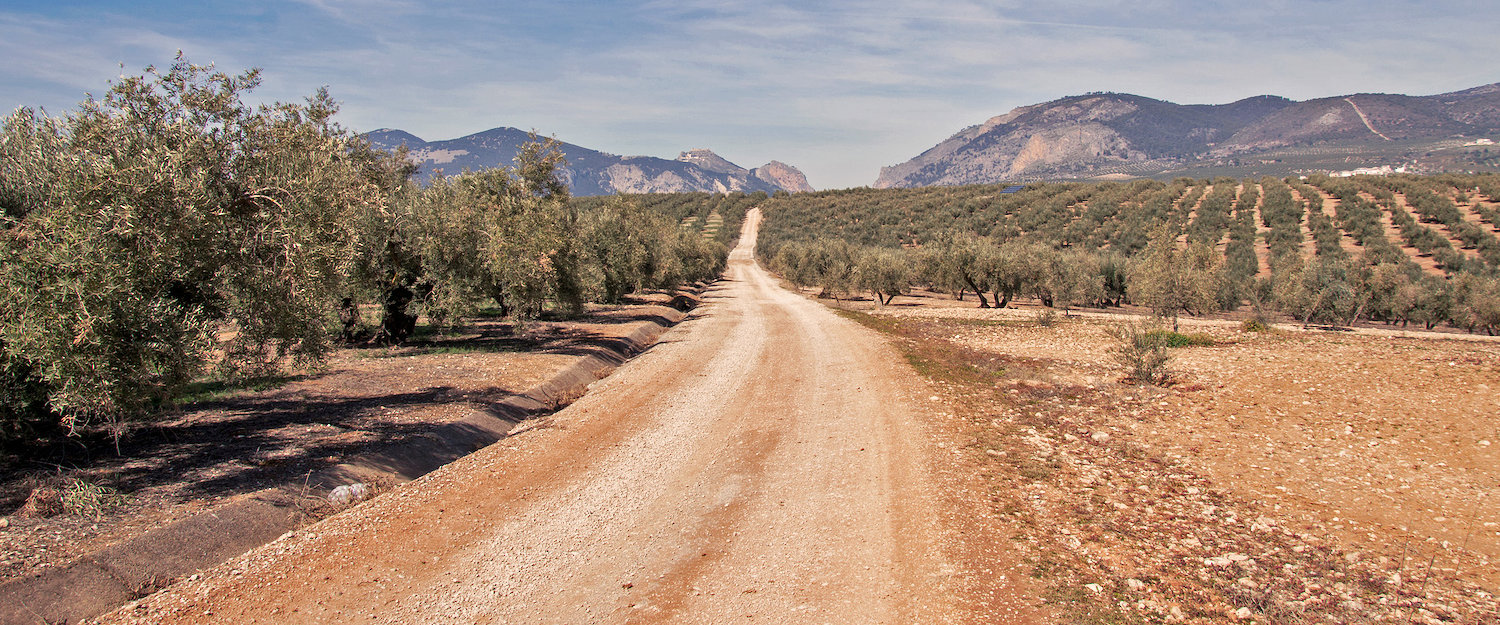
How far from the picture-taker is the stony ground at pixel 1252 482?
5297 mm

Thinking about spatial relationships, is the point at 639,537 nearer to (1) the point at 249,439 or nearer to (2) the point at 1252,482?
(1) the point at 249,439

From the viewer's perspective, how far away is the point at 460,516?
7234 millimetres

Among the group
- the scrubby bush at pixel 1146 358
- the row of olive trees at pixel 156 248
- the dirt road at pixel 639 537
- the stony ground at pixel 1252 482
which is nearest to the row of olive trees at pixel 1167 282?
the stony ground at pixel 1252 482

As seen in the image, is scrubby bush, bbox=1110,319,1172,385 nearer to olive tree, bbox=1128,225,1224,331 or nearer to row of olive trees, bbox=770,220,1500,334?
olive tree, bbox=1128,225,1224,331

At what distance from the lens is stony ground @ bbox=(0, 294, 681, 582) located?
6.13 m

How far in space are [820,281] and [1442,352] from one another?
36462 millimetres

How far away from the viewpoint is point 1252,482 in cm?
777

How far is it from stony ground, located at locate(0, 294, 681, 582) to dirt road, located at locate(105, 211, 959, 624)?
1.43 meters

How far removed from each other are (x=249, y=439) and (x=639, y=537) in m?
6.81

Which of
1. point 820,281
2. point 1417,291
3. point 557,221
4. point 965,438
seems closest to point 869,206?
point 820,281

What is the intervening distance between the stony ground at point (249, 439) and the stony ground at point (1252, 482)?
8.88 meters

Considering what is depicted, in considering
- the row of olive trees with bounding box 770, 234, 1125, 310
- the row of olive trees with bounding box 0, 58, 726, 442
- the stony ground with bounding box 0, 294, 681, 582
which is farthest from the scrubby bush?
the row of olive trees with bounding box 770, 234, 1125, 310

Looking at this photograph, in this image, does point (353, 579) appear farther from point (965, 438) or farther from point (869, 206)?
point (869, 206)

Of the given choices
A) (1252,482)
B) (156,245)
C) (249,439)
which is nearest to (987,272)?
(1252,482)
